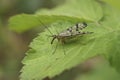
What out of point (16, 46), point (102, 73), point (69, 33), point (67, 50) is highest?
point (16, 46)

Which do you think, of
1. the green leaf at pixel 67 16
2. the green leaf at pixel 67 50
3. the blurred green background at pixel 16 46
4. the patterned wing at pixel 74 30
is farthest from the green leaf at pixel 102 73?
the green leaf at pixel 67 50

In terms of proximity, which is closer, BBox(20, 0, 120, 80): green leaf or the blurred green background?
BBox(20, 0, 120, 80): green leaf

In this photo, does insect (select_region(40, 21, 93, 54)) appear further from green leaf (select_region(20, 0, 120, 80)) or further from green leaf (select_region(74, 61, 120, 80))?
green leaf (select_region(74, 61, 120, 80))

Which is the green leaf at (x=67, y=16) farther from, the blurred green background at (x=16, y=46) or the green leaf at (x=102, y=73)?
the blurred green background at (x=16, y=46)

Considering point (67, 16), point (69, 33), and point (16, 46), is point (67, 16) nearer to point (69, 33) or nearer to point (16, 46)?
point (69, 33)

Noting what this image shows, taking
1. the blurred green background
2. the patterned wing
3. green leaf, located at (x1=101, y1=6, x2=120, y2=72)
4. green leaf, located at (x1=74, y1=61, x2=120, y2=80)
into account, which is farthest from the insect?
the blurred green background

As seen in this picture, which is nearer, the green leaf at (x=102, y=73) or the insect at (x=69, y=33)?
the insect at (x=69, y=33)

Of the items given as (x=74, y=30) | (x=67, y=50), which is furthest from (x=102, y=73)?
(x=67, y=50)

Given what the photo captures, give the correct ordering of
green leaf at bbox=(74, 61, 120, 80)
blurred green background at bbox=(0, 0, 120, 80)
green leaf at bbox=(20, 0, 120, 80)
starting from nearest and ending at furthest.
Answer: green leaf at bbox=(20, 0, 120, 80), green leaf at bbox=(74, 61, 120, 80), blurred green background at bbox=(0, 0, 120, 80)
